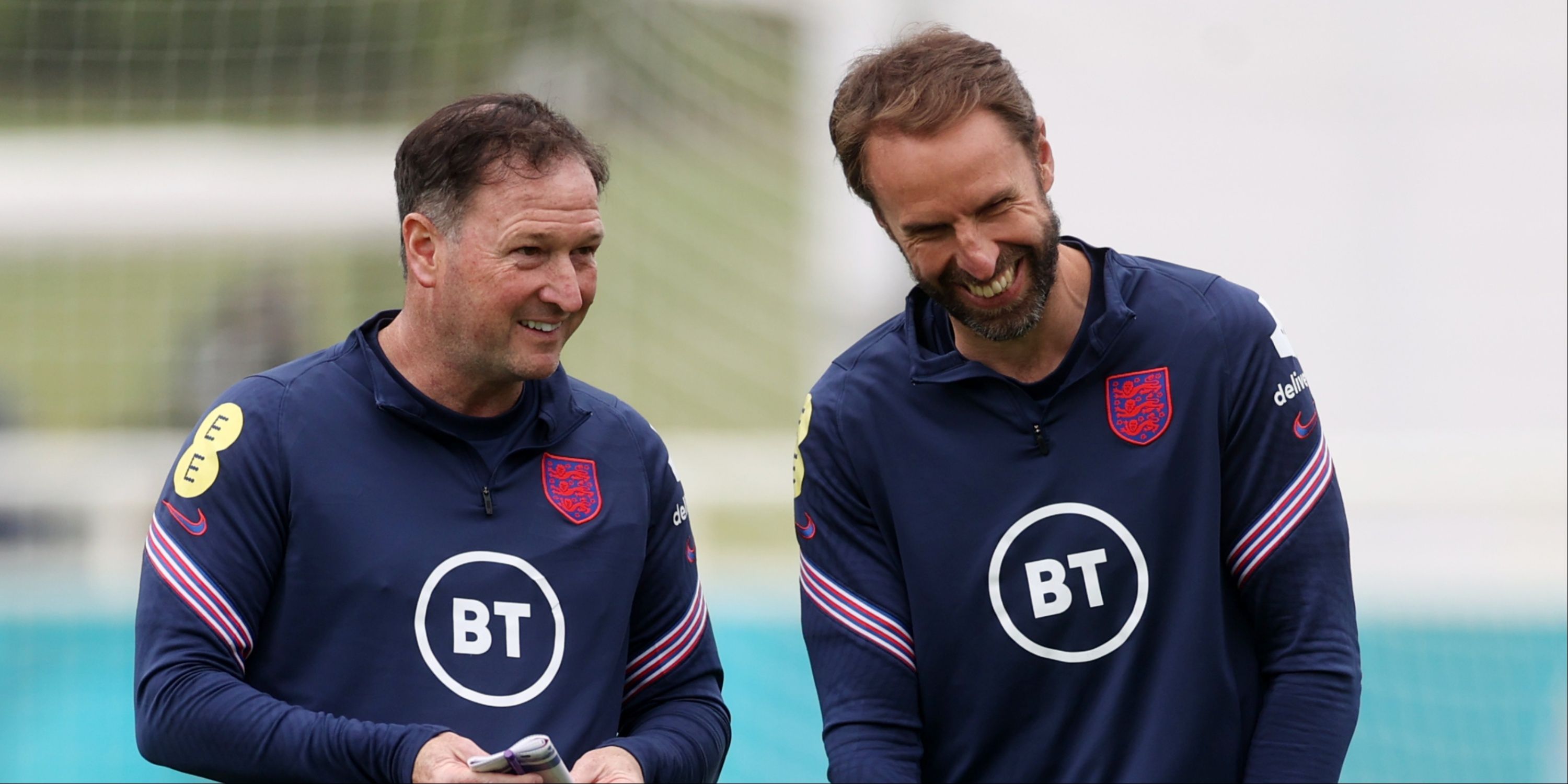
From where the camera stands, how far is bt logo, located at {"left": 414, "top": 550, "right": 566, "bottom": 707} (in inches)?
92.0

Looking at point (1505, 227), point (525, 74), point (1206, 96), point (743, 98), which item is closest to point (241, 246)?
point (525, 74)

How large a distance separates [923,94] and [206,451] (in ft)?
3.66

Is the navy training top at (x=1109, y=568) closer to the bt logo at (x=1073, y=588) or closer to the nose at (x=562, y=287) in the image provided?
the bt logo at (x=1073, y=588)

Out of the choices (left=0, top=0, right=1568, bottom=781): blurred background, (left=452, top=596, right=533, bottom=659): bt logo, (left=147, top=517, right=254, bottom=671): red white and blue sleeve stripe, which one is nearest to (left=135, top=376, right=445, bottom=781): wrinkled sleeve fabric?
(left=147, top=517, right=254, bottom=671): red white and blue sleeve stripe

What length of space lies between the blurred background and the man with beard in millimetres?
4027

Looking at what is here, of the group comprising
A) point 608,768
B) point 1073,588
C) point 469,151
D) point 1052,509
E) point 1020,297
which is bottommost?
point 608,768

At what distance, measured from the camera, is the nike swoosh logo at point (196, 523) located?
2.30 meters

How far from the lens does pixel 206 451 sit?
235cm

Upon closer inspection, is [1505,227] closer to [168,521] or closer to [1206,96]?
[1206,96]

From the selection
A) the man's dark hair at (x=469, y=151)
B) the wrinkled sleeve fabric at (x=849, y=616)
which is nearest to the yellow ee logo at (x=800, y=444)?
the wrinkled sleeve fabric at (x=849, y=616)

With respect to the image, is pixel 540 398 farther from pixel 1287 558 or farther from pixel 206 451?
pixel 1287 558

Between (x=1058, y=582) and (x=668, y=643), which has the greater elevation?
(x=1058, y=582)

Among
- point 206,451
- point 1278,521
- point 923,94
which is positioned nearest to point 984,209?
point 923,94

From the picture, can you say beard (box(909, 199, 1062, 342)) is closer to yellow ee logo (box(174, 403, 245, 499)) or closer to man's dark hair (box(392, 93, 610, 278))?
man's dark hair (box(392, 93, 610, 278))
